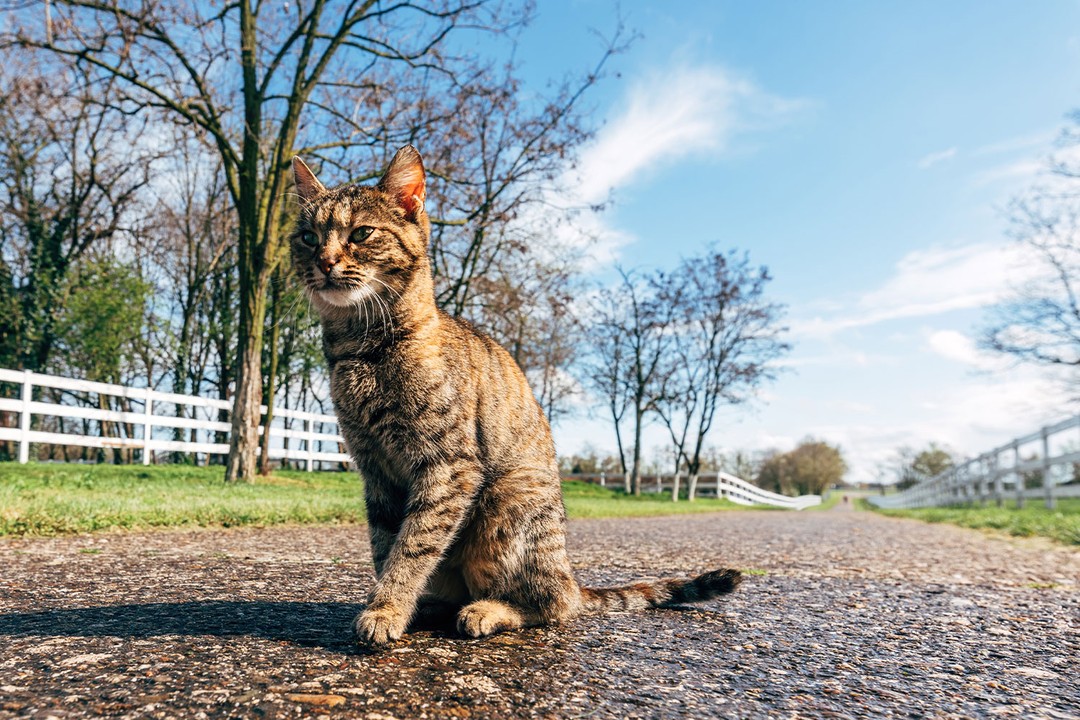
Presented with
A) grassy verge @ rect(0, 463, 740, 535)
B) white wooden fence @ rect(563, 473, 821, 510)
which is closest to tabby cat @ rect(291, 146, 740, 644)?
grassy verge @ rect(0, 463, 740, 535)

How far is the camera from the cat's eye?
2938mm

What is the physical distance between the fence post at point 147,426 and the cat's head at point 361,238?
15823 mm

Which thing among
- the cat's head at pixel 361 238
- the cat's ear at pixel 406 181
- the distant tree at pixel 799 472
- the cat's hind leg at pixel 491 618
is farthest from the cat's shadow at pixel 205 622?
the distant tree at pixel 799 472

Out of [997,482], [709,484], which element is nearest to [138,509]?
[997,482]

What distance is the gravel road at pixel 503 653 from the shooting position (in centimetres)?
190

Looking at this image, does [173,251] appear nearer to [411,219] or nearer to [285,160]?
[285,160]

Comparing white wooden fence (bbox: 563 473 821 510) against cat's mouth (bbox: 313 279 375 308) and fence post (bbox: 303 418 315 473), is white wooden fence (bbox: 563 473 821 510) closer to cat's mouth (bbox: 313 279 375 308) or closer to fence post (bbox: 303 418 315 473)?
fence post (bbox: 303 418 315 473)

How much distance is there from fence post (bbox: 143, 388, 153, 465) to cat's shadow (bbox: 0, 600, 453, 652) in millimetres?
15452

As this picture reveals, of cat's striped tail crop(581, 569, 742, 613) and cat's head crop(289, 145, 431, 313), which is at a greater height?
cat's head crop(289, 145, 431, 313)

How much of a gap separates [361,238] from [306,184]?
51 cm

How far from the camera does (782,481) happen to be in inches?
2854

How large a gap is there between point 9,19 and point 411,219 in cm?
1315

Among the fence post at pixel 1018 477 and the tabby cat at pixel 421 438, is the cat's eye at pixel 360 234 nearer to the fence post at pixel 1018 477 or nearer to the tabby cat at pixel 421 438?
the tabby cat at pixel 421 438

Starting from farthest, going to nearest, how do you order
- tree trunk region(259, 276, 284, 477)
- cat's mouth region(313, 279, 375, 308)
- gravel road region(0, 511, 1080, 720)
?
tree trunk region(259, 276, 284, 477) → cat's mouth region(313, 279, 375, 308) → gravel road region(0, 511, 1080, 720)
